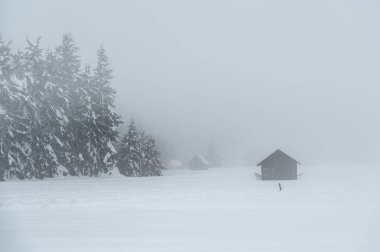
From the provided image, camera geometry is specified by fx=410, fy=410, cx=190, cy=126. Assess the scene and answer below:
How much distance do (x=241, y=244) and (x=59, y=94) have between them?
116 feet

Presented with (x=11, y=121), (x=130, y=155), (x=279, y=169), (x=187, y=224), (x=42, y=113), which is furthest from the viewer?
(x=130, y=155)

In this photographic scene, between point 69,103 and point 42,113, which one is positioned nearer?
point 42,113

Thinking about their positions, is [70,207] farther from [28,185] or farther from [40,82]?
[40,82]

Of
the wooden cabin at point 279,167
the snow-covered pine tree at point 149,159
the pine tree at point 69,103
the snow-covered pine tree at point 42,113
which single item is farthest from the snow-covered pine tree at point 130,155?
the wooden cabin at point 279,167

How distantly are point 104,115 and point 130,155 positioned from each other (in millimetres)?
9140

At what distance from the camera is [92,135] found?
47625 millimetres

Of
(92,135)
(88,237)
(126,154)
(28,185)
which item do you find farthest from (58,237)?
(126,154)

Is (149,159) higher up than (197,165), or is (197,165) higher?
(149,159)

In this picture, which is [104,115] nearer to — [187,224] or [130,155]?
[130,155]

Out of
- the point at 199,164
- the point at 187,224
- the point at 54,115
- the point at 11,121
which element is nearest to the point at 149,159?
the point at 54,115

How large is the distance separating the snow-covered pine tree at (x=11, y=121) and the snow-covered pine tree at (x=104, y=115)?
10.1 meters

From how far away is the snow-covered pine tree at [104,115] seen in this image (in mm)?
48125

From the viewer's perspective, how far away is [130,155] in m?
56.8

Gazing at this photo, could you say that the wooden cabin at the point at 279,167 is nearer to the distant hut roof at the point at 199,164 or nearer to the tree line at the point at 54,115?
the tree line at the point at 54,115
